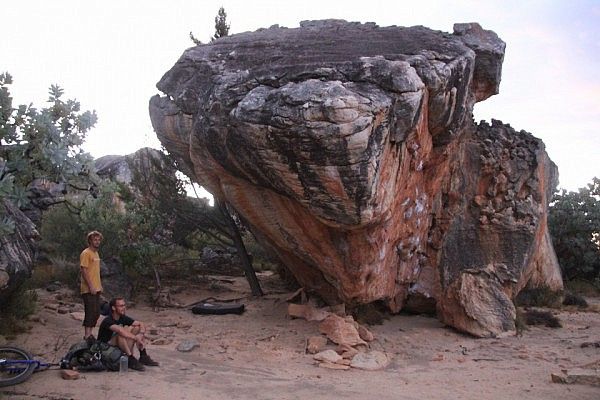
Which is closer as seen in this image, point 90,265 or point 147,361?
point 147,361

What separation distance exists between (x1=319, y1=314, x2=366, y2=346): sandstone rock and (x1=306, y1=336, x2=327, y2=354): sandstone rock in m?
0.12

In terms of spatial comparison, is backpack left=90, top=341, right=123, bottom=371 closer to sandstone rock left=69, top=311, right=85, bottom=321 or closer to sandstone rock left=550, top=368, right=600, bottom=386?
sandstone rock left=69, top=311, right=85, bottom=321

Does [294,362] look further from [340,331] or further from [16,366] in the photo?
[16,366]

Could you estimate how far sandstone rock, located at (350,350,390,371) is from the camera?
7.61 m

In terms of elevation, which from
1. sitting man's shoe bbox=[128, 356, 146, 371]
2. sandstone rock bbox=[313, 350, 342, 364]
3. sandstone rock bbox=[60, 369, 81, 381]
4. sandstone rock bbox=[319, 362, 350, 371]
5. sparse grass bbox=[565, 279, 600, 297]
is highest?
sparse grass bbox=[565, 279, 600, 297]

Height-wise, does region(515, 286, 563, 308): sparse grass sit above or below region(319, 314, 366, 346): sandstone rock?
above

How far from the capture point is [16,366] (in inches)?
240

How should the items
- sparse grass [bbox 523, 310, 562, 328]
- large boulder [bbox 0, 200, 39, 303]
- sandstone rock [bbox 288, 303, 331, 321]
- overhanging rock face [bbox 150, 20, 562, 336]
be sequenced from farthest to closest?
sparse grass [bbox 523, 310, 562, 328], sandstone rock [bbox 288, 303, 331, 321], overhanging rock face [bbox 150, 20, 562, 336], large boulder [bbox 0, 200, 39, 303]

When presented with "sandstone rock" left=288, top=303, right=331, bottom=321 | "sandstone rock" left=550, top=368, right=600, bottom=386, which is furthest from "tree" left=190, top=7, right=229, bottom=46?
"sandstone rock" left=550, top=368, right=600, bottom=386

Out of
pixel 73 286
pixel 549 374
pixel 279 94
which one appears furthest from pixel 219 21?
pixel 549 374

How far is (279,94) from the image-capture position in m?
7.13

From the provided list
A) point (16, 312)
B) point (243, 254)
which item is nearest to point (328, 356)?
point (16, 312)

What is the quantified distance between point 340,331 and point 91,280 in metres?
3.18

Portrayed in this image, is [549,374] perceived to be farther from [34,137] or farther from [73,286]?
[73,286]
